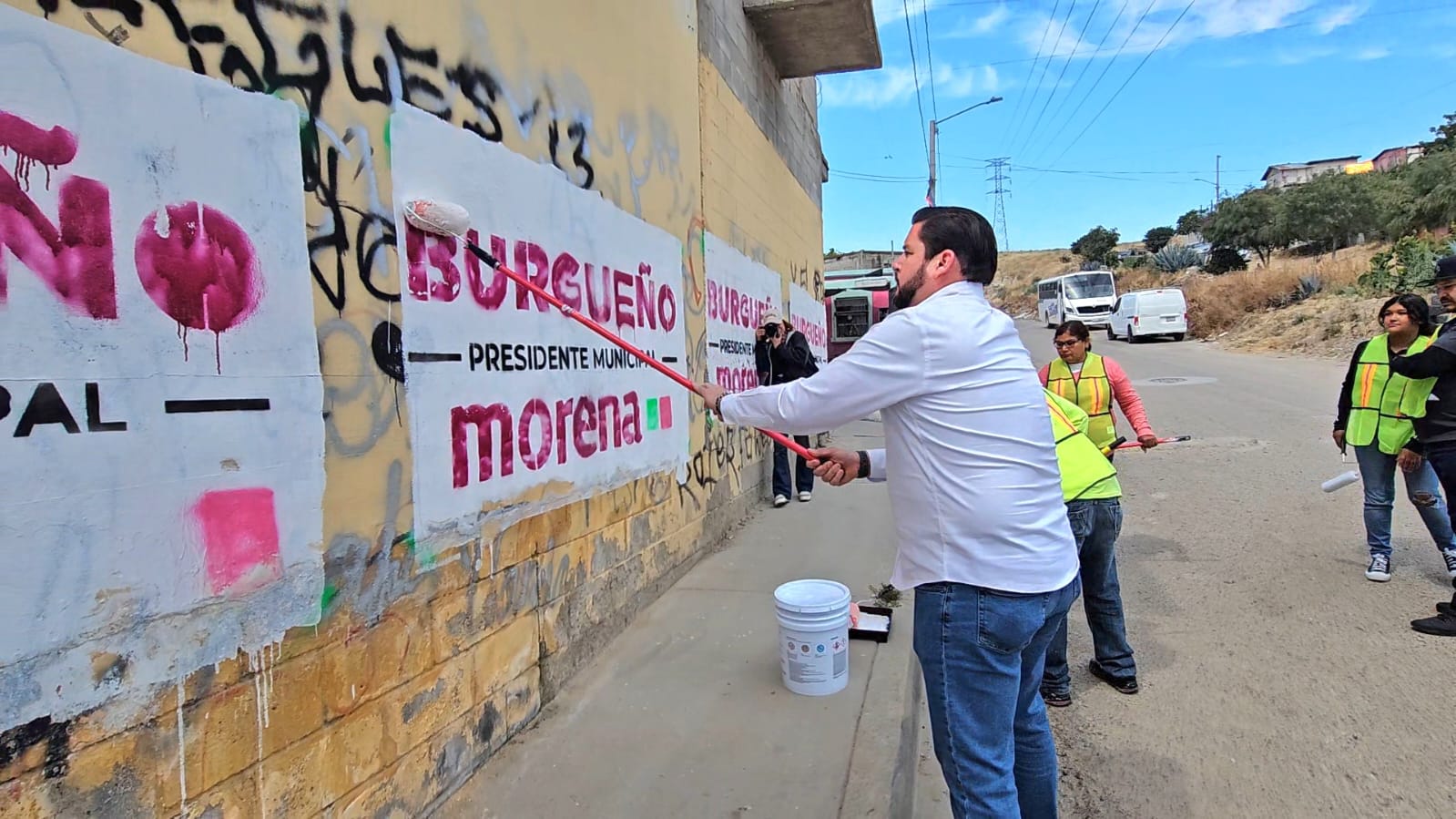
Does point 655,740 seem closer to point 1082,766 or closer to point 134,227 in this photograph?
point 1082,766

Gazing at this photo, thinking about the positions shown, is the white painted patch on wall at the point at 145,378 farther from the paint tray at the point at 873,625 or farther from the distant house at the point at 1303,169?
the distant house at the point at 1303,169

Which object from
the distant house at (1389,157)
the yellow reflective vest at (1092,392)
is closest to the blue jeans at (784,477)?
the yellow reflective vest at (1092,392)

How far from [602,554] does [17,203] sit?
9.24 feet

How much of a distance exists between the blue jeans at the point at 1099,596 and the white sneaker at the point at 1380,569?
2301 mm

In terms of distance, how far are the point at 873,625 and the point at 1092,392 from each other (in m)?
1.87

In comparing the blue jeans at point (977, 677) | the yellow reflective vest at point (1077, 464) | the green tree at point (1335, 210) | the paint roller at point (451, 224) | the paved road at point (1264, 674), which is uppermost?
the green tree at point (1335, 210)

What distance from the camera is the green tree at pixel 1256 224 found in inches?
1770

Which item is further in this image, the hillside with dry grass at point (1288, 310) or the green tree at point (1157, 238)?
the green tree at point (1157, 238)

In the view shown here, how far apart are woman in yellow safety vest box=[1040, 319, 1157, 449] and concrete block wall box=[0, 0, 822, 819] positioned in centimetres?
257

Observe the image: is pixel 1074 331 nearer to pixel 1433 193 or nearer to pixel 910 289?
pixel 910 289

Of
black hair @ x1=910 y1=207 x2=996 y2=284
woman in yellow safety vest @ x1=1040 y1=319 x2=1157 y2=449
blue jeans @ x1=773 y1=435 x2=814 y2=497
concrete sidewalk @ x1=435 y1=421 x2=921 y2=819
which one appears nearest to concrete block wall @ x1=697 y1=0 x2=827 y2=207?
blue jeans @ x1=773 y1=435 x2=814 y2=497

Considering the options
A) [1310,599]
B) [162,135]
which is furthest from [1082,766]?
[162,135]

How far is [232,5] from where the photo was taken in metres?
2.05

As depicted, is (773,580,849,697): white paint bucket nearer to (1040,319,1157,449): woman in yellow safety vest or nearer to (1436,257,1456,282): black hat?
(1040,319,1157,449): woman in yellow safety vest
